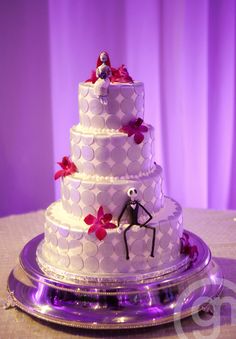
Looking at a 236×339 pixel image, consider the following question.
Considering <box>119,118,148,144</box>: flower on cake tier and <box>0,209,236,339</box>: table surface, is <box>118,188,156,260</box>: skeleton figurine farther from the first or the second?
<box>0,209,236,339</box>: table surface

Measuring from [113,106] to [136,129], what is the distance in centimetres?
11

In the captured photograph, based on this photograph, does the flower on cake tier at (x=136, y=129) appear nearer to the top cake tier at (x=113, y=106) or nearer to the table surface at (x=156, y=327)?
the top cake tier at (x=113, y=106)

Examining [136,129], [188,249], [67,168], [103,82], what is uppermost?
[103,82]

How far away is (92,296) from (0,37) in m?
2.03

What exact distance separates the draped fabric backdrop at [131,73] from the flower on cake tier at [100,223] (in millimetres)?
1676

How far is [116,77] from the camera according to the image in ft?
6.23

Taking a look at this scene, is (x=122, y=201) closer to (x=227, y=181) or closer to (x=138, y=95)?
(x=138, y=95)

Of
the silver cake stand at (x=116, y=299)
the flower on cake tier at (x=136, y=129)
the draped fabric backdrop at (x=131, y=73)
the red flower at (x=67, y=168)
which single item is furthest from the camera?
the draped fabric backdrop at (x=131, y=73)

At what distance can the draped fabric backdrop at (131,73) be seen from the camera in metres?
3.26

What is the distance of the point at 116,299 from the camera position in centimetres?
174

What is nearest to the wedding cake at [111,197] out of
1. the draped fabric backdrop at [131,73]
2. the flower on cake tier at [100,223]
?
the flower on cake tier at [100,223]

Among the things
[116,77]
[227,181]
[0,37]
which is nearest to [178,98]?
[227,181]

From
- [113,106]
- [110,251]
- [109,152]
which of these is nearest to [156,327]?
[110,251]

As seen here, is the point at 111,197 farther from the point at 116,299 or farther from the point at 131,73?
the point at 131,73
